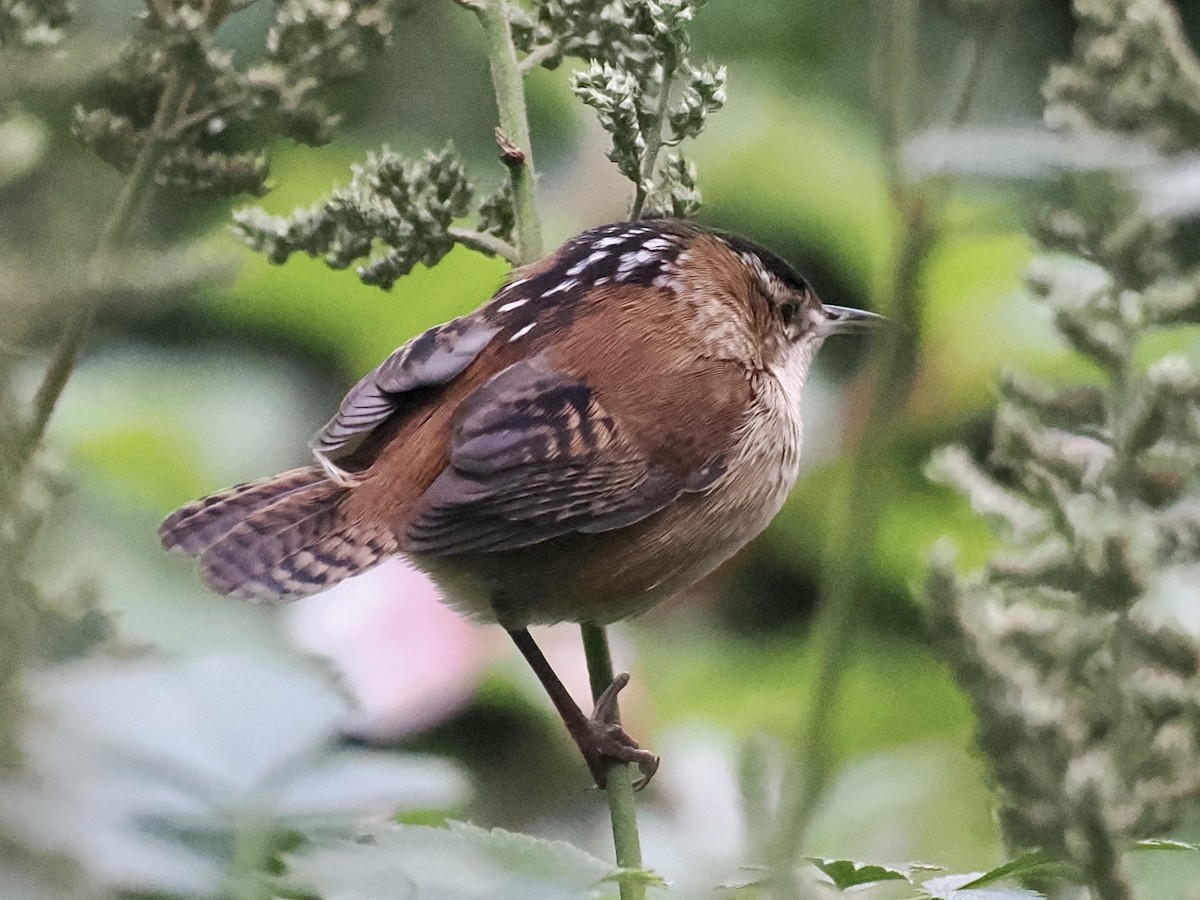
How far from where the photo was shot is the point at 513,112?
138 centimetres

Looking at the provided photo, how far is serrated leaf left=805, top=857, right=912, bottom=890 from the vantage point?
0.92m

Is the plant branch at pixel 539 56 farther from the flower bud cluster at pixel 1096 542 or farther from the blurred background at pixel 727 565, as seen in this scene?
the flower bud cluster at pixel 1096 542

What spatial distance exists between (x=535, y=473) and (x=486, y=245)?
0.40 m

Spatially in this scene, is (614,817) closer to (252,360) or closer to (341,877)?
(341,877)

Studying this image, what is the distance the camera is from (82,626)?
0.79m

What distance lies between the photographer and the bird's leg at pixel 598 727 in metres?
1.61

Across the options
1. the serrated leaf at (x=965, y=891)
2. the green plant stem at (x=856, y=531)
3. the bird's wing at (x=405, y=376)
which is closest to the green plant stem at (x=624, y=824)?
the serrated leaf at (x=965, y=891)

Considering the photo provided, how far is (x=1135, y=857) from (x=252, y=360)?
3133 mm

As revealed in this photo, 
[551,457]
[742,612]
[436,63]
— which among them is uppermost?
[436,63]

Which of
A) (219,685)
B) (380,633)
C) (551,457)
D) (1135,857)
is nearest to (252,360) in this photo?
(380,633)

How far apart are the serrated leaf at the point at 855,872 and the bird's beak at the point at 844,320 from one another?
4.75 feet

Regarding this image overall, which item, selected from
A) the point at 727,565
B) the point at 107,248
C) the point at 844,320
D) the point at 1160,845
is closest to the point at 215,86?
the point at 107,248

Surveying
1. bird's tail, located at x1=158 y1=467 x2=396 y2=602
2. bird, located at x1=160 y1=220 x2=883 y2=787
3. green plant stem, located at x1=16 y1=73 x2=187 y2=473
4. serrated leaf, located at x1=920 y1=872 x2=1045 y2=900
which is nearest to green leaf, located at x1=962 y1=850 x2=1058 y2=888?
serrated leaf, located at x1=920 y1=872 x2=1045 y2=900

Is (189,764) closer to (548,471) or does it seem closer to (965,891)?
(965,891)
